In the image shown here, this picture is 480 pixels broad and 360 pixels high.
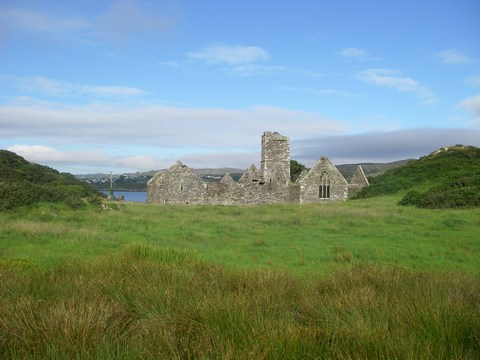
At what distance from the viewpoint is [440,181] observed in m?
28.6

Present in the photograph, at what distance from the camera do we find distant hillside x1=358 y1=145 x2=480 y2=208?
21016 mm

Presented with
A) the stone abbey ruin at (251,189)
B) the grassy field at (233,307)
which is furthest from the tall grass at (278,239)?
the stone abbey ruin at (251,189)

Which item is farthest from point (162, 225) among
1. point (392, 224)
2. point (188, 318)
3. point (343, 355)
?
point (343, 355)

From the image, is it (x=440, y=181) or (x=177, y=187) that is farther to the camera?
(x=177, y=187)

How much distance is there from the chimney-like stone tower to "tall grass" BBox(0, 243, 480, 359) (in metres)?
32.0

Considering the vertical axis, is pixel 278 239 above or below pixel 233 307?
below

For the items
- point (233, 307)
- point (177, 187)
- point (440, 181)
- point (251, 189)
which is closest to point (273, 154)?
point (251, 189)

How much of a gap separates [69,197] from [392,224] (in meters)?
13.1

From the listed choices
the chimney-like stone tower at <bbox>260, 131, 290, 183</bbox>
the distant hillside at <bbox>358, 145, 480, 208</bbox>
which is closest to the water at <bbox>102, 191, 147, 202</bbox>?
the chimney-like stone tower at <bbox>260, 131, 290, 183</bbox>

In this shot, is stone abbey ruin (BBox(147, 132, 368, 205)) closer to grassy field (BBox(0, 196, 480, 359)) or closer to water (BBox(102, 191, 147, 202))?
water (BBox(102, 191, 147, 202))

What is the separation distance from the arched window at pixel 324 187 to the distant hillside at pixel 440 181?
3.03 metres

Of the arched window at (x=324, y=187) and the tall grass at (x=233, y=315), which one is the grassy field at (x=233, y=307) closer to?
the tall grass at (x=233, y=315)

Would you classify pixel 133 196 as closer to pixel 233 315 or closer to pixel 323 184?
pixel 323 184

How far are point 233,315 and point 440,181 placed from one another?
27.3 m
